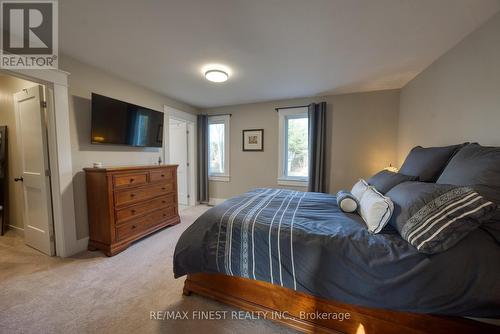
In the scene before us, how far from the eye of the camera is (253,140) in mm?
4176

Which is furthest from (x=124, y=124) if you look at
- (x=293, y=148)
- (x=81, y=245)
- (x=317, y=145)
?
(x=317, y=145)

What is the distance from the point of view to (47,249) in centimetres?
229

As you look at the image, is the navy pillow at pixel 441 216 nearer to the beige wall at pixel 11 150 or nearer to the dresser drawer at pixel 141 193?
the dresser drawer at pixel 141 193

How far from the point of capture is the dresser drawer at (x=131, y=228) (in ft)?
7.92

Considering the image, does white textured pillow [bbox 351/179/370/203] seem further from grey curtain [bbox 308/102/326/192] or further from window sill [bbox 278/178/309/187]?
window sill [bbox 278/178/309/187]

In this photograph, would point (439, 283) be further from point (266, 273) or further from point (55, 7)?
point (55, 7)

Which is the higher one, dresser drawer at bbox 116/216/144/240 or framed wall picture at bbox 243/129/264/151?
framed wall picture at bbox 243/129/264/151

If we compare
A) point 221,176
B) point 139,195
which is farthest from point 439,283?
point 221,176

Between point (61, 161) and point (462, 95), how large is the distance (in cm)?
426

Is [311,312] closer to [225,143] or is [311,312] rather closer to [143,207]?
[143,207]

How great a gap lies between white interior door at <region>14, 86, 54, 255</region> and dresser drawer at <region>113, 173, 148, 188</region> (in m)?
0.71

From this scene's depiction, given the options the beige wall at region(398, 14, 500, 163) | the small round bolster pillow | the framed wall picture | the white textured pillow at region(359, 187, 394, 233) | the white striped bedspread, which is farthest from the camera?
the framed wall picture

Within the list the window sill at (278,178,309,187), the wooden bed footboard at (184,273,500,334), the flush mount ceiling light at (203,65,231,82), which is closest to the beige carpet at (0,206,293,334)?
the wooden bed footboard at (184,273,500,334)

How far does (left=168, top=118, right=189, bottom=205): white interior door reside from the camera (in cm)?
455
